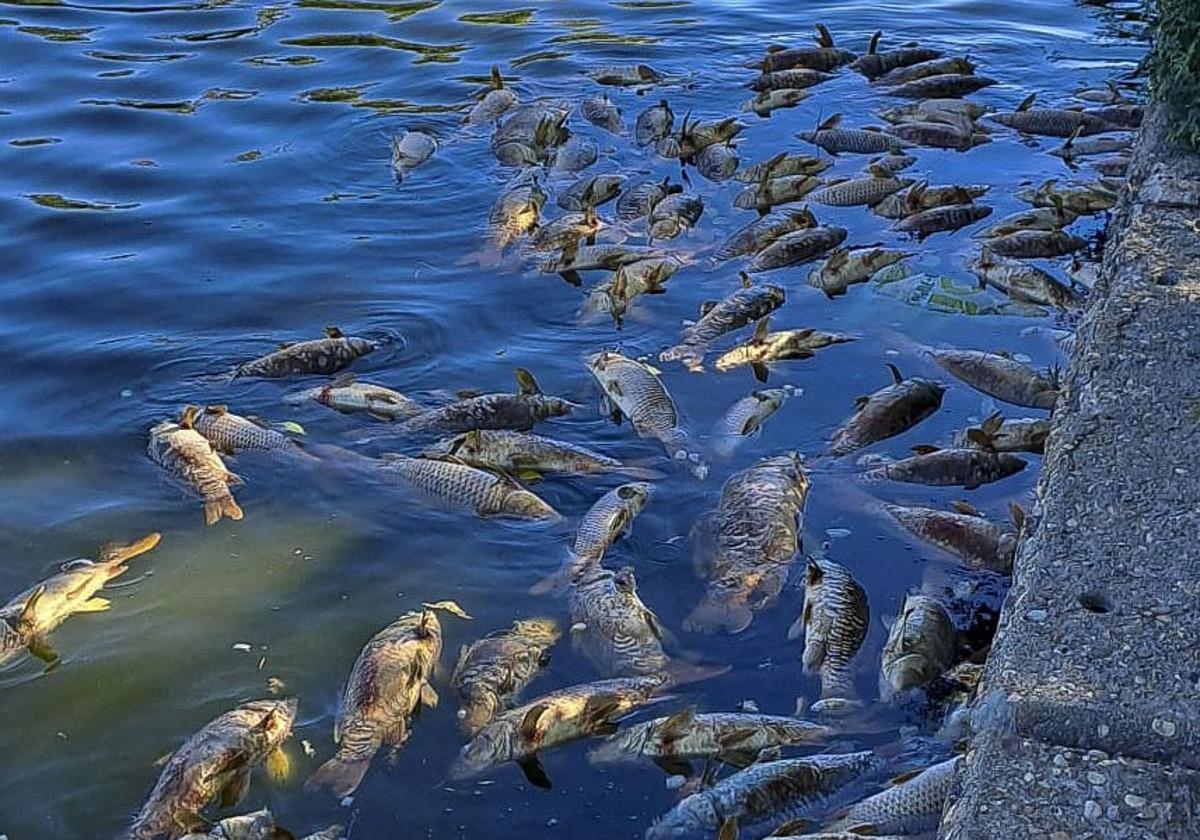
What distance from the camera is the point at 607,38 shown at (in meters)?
14.0

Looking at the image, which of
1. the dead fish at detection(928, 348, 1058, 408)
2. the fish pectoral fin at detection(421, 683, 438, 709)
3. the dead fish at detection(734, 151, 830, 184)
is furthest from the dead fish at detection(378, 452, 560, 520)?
the dead fish at detection(734, 151, 830, 184)

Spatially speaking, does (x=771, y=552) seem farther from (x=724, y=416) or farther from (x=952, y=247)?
(x=952, y=247)

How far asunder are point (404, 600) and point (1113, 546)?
284cm

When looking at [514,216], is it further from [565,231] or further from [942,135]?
[942,135]

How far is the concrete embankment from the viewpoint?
3443 millimetres

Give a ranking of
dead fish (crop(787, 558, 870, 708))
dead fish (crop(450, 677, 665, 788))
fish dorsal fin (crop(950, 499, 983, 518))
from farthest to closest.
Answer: fish dorsal fin (crop(950, 499, 983, 518)), dead fish (crop(787, 558, 870, 708)), dead fish (crop(450, 677, 665, 788))

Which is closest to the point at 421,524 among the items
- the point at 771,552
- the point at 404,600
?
the point at 404,600

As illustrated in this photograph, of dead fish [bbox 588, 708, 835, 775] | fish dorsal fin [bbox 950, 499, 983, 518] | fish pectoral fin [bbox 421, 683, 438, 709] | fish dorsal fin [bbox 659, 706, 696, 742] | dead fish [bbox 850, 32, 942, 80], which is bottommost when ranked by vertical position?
fish pectoral fin [bbox 421, 683, 438, 709]

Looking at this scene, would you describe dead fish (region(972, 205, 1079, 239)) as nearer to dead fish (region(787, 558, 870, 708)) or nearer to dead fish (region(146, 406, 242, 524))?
dead fish (region(787, 558, 870, 708))

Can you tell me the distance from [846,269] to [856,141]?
105 inches

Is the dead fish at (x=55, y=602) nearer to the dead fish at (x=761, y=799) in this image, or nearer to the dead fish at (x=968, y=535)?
the dead fish at (x=761, y=799)

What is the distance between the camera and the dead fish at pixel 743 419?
6.80 meters

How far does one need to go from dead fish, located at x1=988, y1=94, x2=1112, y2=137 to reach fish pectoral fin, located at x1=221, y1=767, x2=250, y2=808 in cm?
830

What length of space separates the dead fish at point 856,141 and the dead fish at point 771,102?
90cm
